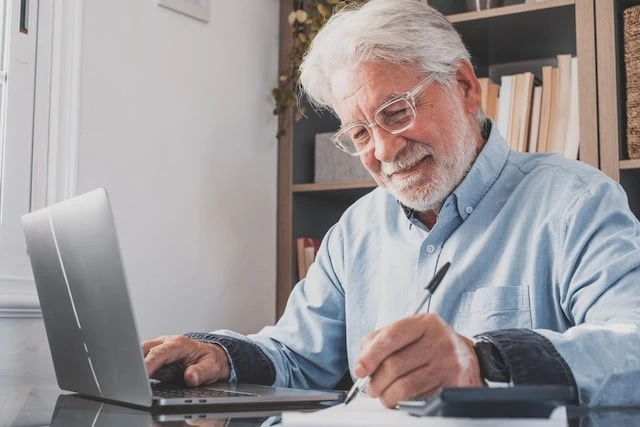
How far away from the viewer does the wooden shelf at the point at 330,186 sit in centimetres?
235

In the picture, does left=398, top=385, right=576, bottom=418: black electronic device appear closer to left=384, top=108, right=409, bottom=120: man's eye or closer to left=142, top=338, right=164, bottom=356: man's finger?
left=142, top=338, right=164, bottom=356: man's finger

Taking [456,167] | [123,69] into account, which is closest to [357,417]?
[456,167]

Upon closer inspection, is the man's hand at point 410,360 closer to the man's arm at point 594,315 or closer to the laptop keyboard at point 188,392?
the man's arm at point 594,315

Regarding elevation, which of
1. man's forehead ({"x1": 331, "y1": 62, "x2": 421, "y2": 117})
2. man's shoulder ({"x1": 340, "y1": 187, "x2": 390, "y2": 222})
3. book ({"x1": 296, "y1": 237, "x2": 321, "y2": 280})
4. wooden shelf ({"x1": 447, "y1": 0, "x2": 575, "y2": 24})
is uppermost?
wooden shelf ({"x1": 447, "y1": 0, "x2": 575, "y2": 24})

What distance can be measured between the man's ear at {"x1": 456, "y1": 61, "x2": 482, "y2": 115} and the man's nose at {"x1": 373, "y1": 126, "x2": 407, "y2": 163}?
16cm

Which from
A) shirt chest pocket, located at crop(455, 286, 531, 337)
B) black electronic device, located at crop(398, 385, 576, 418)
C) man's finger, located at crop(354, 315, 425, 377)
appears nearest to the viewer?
black electronic device, located at crop(398, 385, 576, 418)

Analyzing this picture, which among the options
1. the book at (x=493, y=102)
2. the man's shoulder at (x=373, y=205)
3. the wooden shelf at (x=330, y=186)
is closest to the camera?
the man's shoulder at (x=373, y=205)

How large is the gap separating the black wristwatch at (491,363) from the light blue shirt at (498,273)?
0.28 feet

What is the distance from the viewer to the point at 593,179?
136 centimetres

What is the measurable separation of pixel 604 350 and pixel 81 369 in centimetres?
72

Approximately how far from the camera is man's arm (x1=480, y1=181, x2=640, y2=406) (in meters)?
0.92

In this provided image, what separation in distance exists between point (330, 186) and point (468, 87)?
94cm

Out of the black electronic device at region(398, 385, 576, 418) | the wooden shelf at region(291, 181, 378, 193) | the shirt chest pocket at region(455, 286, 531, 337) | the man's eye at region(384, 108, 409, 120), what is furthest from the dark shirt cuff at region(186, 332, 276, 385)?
the wooden shelf at region(291, 181, 378, 193)

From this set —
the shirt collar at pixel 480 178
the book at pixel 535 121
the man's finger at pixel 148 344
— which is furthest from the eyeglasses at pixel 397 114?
the book at pixel 535 121
